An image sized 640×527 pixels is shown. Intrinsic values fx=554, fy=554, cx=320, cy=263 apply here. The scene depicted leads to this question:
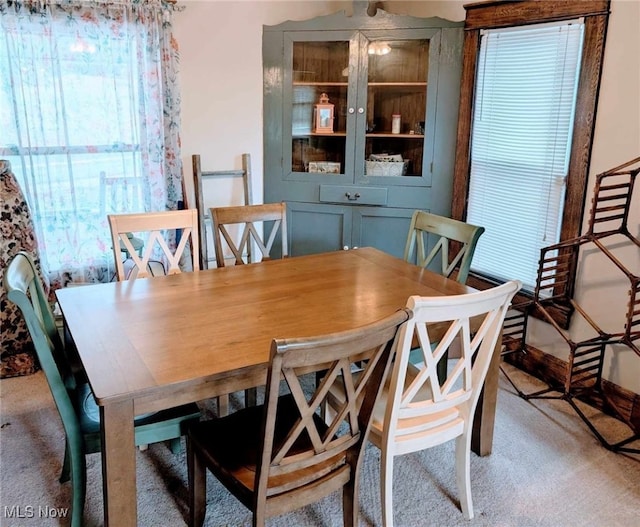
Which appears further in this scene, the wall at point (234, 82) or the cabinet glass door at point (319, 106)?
the cabinet glass door at point (319, 106)

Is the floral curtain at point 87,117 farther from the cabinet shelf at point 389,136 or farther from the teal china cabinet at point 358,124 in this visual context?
the cabinet shelf at point 389,136

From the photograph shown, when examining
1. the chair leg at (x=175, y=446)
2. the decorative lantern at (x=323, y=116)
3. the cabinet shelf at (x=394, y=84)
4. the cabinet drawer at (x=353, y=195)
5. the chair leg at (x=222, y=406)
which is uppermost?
the cabinet shelf at (x=394, y=84)

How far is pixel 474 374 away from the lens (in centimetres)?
191

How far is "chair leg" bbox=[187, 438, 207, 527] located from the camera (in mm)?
1793

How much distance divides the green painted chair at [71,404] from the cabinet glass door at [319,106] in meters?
2.20

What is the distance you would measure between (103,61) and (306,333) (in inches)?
95.5

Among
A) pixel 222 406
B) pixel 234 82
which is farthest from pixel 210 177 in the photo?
pixel 222 406

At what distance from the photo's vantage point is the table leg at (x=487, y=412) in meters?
2.26

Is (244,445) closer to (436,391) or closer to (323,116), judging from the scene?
(436,391)

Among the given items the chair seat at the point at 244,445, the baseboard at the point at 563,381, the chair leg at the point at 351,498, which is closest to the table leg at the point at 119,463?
the chair seat at the point at 244,445

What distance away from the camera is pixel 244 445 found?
170 centimetres

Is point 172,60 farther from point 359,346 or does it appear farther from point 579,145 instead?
point 359,346

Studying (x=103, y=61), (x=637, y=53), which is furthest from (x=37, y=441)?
(x=637, y=53)

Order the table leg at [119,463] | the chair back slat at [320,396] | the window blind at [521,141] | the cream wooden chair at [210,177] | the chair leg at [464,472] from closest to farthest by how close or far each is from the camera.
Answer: the chair back slat at [320,396] < the table leg at [119,463] < the chair leg at [464,472] < the window blind at [521,141] < the cream wooden chair at [210,177]
